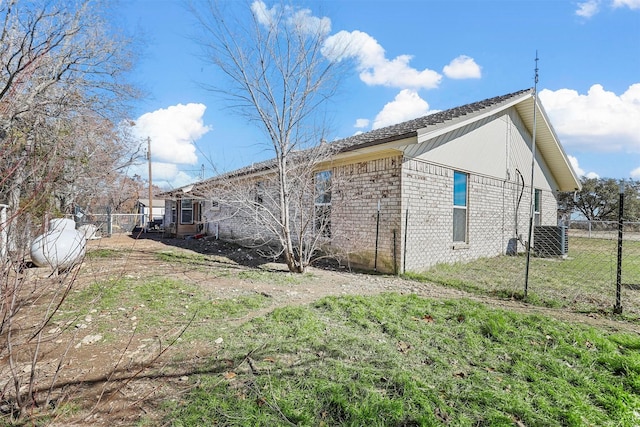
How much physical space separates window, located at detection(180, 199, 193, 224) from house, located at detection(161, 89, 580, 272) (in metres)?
10.7

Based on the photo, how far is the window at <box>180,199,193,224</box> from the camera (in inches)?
768

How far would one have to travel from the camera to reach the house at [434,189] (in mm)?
7531

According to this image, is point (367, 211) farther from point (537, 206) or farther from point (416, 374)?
point (537, 206)

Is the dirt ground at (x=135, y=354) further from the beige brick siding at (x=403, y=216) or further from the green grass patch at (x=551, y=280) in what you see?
the beige brick siding at (x=403, y=216)

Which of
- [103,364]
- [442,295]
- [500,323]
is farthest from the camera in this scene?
[442,295]

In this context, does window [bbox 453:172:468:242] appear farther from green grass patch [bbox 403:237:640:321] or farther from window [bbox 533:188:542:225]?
window [bbox 533:188:542:225]

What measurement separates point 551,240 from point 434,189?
6043 millimetres

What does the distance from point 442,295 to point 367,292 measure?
52.3 inches

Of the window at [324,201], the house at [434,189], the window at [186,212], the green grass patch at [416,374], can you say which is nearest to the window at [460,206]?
the house at [434,189]

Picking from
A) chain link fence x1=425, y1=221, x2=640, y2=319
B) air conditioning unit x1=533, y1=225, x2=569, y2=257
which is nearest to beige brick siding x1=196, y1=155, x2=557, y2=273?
chain link fence x1=425, y1=221, x2=640, y2=319

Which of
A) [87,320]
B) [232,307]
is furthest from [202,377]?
[87,320]

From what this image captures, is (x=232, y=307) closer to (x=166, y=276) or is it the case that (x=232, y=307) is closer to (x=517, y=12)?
(x=166, y=276)

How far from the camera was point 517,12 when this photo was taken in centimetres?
677

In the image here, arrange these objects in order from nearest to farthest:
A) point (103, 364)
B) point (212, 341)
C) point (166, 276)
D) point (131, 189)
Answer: point (103, 364), point (212, 341), point (166, 276), point (131, 189)
